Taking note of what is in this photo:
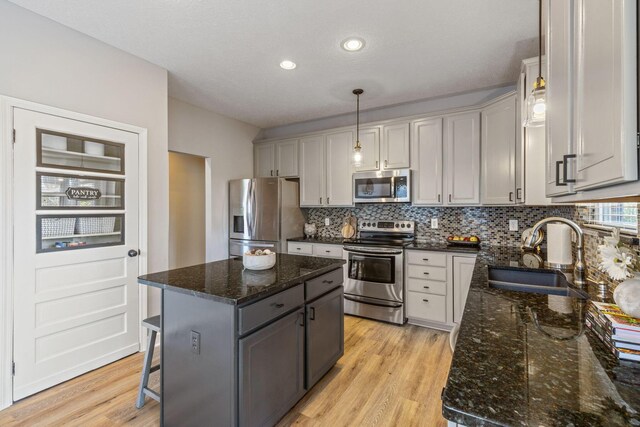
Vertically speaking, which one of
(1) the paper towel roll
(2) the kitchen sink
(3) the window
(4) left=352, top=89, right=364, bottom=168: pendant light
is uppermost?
(4) left=352, top=89, right=364, bottom=168: pendant light

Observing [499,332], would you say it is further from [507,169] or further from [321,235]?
[321,235]

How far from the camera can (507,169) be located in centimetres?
300

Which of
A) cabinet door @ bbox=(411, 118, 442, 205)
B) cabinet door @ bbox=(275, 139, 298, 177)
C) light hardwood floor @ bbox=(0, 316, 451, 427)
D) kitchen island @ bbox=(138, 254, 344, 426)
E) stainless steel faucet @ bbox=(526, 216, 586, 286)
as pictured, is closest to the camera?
kitchen island @ bbox=(138, 254, 344, 426)

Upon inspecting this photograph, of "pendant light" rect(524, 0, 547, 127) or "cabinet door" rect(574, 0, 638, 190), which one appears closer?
"cabinet door" rect(574, 0, 638, 190)

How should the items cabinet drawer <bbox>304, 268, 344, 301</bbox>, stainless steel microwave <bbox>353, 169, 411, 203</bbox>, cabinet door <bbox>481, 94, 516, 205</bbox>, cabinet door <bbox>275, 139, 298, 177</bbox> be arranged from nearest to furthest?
cabinet drawer <bbox>304, 268, 344, 301</bbox>, cabinet door <bbox>481, 94, 516, 205</bbox>, stainless steel microwave <bbox>353, 169, 411, 203</bbox>, cabinet door <bbox>275, 139, 298, 177</bbox>

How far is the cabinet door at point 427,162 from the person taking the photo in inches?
138

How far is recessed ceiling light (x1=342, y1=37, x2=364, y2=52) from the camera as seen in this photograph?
7.97 ft

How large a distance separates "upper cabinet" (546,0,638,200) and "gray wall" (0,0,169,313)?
10.0ft

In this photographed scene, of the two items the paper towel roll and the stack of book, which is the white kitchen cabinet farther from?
the paper towel roll

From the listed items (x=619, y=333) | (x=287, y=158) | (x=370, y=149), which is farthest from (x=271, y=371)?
(x=287, y=158)

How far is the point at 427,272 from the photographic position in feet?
10.8

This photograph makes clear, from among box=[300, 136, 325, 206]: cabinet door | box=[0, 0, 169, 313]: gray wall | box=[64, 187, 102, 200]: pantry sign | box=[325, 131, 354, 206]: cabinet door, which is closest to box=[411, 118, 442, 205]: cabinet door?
box=[325, 131, 354, 206]: cabinet door

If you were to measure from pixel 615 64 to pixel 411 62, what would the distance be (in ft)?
8.24

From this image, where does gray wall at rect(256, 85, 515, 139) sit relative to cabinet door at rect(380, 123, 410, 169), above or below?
above
